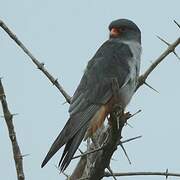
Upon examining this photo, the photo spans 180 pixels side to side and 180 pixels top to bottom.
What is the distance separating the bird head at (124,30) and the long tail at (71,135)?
1.63 m

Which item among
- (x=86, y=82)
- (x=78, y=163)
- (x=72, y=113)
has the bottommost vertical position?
(x=78, y=163)

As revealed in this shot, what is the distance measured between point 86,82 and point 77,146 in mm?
1353

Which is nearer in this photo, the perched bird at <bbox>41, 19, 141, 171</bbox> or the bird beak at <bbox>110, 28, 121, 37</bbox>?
the perched bird at <bbox>41, 19, 141, 171</bbox>

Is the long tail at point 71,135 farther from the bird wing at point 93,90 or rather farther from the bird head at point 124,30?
the bird head at point 124,30

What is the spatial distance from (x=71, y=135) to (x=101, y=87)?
1.10 meters

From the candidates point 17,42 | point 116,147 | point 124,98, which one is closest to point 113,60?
point 124,98

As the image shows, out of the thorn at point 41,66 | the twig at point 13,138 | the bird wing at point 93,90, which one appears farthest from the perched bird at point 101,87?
the thorn at point 41,66

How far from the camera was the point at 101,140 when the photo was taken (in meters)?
4.54

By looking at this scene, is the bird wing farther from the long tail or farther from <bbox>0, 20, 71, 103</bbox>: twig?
<bbox>0, 20, 71, 103</bbox>: twig

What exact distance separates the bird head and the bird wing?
323mm

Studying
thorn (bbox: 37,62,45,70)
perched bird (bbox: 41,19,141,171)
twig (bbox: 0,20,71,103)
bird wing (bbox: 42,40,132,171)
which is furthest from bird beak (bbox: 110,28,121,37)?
thorn (bbox: 37,62,45,70)

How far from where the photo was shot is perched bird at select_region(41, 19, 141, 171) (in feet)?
13.8

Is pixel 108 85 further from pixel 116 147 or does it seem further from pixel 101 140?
pixel 116 147

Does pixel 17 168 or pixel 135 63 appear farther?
pixel 135 63
